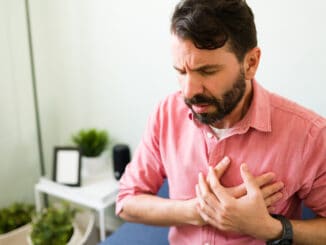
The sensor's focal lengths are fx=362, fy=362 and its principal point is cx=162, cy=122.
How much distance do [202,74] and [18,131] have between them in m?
1.65

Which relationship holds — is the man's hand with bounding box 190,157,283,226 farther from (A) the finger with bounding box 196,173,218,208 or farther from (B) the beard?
(B) the beard

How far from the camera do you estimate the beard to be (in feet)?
3.11

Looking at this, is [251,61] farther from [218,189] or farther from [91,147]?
[91,147]

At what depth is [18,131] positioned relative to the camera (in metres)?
2.22

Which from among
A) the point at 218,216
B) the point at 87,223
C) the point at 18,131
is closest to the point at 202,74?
the point at 218,216

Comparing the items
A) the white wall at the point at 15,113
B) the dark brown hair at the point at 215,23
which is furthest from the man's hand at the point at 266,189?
the white wall at the point at 15,113

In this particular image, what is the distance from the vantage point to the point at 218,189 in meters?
0.97

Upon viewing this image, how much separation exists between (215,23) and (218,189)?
0.43 m

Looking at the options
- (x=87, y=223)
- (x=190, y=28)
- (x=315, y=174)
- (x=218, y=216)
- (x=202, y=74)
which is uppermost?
(x=190, y=28)

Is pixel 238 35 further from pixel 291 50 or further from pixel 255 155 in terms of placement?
pixel 291 50

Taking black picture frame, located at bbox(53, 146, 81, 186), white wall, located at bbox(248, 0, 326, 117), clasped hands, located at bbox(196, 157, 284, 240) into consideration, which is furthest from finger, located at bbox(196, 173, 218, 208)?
black picture frame, located at bbox(53, 146, 81, 186)

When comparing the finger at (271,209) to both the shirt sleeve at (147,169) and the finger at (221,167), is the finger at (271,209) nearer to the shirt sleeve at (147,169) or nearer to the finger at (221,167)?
the finger at (221,167)

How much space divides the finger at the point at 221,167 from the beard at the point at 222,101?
12 centimetres

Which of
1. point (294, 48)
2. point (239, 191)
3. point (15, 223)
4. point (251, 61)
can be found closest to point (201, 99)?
point (251, 61)
